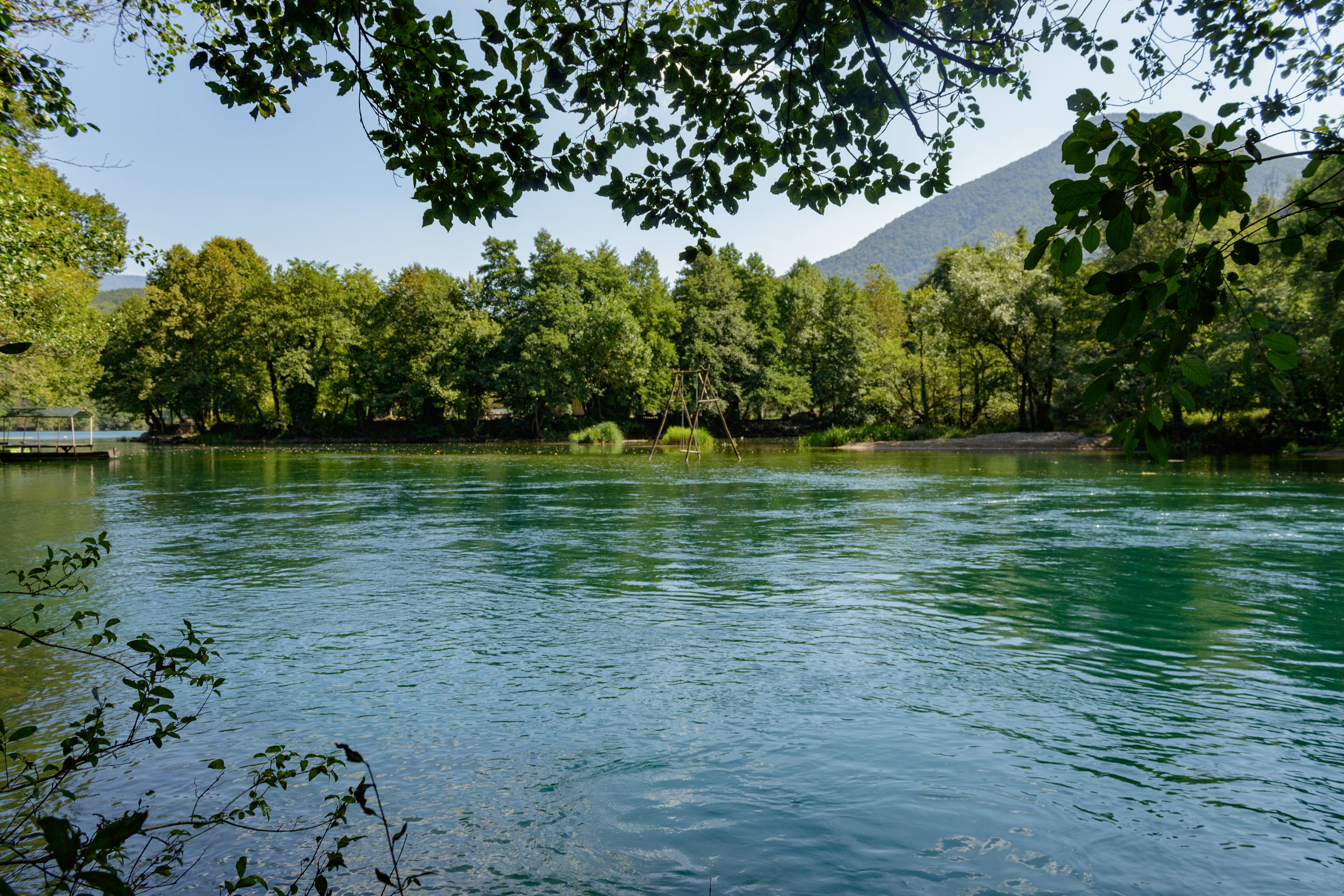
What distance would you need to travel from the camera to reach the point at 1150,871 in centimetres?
482

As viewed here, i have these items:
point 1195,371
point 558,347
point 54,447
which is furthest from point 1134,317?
point 558,347

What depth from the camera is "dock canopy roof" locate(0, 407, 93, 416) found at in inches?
1774

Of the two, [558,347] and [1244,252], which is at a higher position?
[558,347]

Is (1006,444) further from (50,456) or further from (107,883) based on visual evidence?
(50,456)

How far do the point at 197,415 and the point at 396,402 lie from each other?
69.3 ft

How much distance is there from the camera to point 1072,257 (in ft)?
7.61

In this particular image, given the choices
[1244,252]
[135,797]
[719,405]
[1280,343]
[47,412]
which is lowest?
[135,797]

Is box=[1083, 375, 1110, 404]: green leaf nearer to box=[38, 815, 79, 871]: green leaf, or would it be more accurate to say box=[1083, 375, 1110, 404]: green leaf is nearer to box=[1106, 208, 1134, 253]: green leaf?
box=[1106, 208, 1134, 253]: green leaf

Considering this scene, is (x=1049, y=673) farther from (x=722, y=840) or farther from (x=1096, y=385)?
(x=1096, y=385)

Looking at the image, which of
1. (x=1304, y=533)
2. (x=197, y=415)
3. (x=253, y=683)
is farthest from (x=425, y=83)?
(x=197, y=415)

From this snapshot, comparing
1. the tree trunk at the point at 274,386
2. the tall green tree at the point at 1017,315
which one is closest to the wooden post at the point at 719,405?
the tall green tree at the point at 1017,315

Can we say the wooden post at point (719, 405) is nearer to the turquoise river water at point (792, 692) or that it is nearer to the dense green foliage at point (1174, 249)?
the turquoise river water at point (792, 692)

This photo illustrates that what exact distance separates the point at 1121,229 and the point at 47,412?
5599 cm

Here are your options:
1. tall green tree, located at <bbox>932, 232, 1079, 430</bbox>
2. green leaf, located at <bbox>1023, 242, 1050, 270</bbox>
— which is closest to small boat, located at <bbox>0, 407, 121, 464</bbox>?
tall green tree, located at <bbox>932, 232, 1079, 430</bbox>
